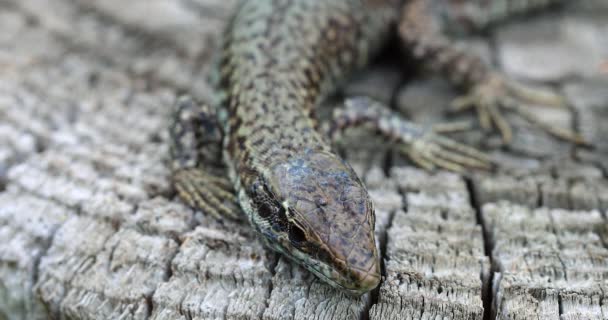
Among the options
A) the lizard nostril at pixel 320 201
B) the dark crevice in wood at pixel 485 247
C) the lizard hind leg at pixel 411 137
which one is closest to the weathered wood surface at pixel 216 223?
the dark crevice in wood at pixel 485 247

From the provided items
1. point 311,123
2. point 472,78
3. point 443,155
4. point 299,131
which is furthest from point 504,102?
point 299,131

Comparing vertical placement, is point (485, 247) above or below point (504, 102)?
below

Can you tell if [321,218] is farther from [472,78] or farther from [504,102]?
[472,78]

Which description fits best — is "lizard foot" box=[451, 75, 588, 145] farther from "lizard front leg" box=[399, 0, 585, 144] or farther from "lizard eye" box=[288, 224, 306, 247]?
"lizard eye" box=[288, 224, 306, 247]

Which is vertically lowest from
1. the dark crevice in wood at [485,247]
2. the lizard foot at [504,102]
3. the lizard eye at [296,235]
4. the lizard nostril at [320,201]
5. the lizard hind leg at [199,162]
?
the lizard hind leg at [199,162]

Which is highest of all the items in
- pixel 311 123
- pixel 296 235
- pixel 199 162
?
pixel 311 123

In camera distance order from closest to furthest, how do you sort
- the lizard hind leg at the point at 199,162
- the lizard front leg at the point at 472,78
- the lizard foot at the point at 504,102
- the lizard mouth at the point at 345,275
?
the lizard mouth at the point at 345,275 → the lizard hind leg at the point at 199,162 → the lizard foot at the point at 504,102 → the lizard front leg at the point at 472,78

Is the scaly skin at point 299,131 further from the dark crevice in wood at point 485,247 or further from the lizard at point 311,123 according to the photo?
the dark crevice in wood at point 485,247

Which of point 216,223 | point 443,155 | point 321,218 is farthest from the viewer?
point 443,155
